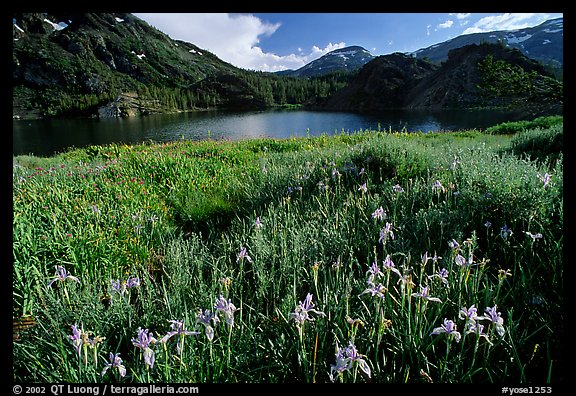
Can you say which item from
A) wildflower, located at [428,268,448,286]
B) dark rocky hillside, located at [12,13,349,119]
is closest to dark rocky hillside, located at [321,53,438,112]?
dark rocky hillside, located at [12,13,349,119]

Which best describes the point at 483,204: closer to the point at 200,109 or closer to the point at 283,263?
the point at 283,263

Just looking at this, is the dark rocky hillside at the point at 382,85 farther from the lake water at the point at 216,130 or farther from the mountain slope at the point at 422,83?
the lake water at the point at 216,130

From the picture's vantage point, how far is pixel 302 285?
2.35m

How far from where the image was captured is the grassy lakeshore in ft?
4.65

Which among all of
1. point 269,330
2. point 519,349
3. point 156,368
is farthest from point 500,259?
point 156,368

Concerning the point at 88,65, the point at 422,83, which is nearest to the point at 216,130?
the point at 422,83

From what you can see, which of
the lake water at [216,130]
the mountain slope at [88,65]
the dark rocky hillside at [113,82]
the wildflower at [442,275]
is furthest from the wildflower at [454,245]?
the mountain slope at [88,65]

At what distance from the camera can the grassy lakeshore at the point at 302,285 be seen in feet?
4.65

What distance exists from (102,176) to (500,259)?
20.5 ft

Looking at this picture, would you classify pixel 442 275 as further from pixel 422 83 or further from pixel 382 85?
pixel 382 85

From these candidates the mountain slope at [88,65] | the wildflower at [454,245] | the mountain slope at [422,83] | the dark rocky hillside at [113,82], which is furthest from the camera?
the mountain slope at [88,65]

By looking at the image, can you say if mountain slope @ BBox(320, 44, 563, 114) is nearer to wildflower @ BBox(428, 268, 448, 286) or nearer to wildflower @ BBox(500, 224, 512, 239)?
wildflower @ BBox(500, 224, 512, 239)

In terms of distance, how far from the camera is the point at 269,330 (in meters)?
1.78

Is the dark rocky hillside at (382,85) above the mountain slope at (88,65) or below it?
below
